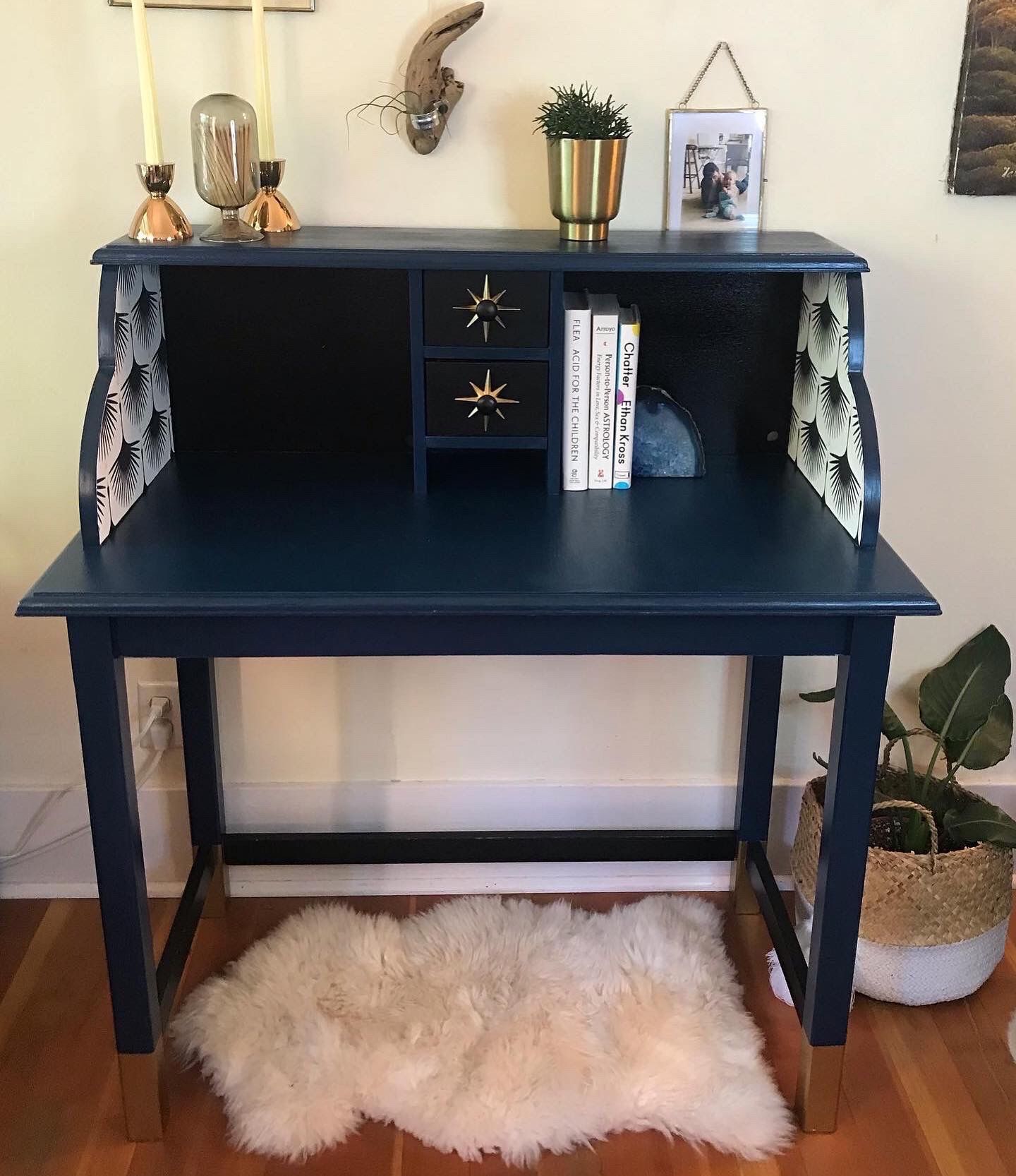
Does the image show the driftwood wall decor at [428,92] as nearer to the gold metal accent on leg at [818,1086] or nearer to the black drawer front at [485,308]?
the black drawer front at [485,308]

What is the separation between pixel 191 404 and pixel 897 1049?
137 cm

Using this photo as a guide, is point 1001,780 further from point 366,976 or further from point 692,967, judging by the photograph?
point 366,976

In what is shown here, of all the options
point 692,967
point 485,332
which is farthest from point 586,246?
point 692,967

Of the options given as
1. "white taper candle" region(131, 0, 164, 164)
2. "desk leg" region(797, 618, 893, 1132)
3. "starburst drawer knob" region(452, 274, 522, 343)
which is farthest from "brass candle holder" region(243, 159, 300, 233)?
"desk leg" region(797, 618, 893, 1132)

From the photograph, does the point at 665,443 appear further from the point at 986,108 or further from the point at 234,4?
the point at 234,4

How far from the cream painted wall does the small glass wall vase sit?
13cm

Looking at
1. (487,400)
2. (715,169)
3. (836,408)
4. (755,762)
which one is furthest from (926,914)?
(715,169)

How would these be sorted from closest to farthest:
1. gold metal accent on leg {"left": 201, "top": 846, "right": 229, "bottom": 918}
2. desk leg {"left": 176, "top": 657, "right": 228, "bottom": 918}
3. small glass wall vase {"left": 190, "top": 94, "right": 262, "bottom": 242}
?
small glass wall vase {"left": 190, "top": 94, "right": 262, "bottom": 242}, desk leg {"left": 176, "top": 657, "right": 228, "bottom": 918}, gold metal accent on leg {"left": 201, "top": 846, "right": 229, "bottom": 918}

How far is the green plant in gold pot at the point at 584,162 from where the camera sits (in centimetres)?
154

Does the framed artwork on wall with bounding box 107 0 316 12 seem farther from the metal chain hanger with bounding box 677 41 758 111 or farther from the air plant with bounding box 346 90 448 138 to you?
the metal chain hanger with bounding box 677 41 758 111

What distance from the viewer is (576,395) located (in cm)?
161

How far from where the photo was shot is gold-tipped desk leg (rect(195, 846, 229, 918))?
199 cm

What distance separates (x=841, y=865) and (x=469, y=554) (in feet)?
1.93

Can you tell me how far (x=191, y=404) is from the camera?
69.3 inches
